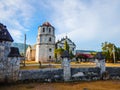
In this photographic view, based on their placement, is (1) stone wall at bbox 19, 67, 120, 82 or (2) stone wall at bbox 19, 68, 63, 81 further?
(1) stone wall at bbox 19, 67, 120, 82

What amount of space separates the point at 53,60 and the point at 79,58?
1047cm

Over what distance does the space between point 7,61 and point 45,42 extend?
29.7m

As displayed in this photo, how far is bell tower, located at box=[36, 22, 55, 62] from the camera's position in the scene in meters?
43.7

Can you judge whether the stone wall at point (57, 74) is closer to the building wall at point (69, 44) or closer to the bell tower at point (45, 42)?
the bell tower at point (45, 42)

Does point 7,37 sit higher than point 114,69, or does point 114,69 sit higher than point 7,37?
point 7,37

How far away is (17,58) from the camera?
15.1m

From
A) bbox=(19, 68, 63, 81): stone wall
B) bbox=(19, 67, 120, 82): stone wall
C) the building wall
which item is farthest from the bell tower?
bbox=(19, 68, 63, 81): stone wall

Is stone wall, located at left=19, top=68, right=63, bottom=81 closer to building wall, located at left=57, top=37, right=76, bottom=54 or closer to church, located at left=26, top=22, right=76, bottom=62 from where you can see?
church, located at left=26, top=22, right=76, bottom=62

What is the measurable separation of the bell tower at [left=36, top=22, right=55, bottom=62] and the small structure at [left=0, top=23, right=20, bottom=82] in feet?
93.6

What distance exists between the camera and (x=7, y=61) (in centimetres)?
1476

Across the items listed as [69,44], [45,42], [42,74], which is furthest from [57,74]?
[69,44]

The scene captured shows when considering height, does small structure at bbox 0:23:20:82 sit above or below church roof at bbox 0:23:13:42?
below

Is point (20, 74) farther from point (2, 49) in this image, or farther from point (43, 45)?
point (43, 45)

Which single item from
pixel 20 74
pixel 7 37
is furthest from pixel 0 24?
pixel 20 74
